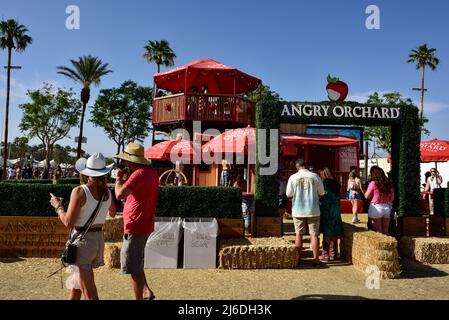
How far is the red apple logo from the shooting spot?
28.2 ft

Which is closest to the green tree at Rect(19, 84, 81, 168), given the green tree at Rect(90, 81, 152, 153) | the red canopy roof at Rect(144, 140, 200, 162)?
the green tree at Rect(90, 81, 152, 153)

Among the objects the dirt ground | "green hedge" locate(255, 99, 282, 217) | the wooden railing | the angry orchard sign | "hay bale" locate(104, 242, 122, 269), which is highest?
the wooden railing

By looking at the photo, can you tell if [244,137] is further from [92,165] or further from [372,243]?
[92,165]

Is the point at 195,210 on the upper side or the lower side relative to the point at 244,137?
lower

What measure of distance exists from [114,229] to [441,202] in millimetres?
6967

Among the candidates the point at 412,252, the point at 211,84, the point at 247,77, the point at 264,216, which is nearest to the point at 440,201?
the point at 412,252

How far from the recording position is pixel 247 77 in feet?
60.5

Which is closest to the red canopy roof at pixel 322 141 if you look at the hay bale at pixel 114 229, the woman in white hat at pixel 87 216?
the hay bale at pixel 114 229

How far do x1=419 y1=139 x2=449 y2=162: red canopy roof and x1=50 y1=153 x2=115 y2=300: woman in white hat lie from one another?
14.0 metres

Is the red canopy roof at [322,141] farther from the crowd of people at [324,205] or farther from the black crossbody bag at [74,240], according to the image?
the black crossbody bag at [74,240]

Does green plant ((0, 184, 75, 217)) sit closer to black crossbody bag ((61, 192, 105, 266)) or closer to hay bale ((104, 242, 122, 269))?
hay bale ((104, 242, 122, 269))

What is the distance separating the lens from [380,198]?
7250 mm

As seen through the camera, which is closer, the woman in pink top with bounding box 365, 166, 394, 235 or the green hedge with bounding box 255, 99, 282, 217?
the woman in pink top with bounding box 365, 166, 394, 235

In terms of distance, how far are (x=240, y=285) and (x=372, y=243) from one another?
225 cm
